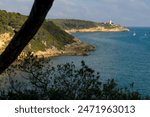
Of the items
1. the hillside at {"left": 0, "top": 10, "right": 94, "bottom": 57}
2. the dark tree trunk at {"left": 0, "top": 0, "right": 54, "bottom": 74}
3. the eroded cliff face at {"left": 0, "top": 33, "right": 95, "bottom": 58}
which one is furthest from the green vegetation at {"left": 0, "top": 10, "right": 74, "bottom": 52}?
the dark tree trunk at {"left": 0, "top": 0, "right": 54, "bottom": 74}

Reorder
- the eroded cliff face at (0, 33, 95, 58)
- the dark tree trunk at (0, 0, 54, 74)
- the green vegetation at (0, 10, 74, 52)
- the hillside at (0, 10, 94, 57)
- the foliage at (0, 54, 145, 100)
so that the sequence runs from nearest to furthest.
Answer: the dark tree trunk at (0, 0, 54, 74)
the foliage at (0, 54, 145, 100)
the eroded cliff face at (0, 33, 95, 58)
the hillside at (0, 10, 94, 57)
the green vegetation at (0, 10, 74, 52)

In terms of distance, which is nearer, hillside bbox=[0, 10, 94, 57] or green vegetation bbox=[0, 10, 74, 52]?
hillside bbox=[0, 10, 94, 57]

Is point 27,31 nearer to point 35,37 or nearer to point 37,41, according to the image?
point 37,41

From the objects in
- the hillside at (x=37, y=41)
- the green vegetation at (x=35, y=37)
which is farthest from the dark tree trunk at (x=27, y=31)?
the green vegetation at (x=35, y=37)

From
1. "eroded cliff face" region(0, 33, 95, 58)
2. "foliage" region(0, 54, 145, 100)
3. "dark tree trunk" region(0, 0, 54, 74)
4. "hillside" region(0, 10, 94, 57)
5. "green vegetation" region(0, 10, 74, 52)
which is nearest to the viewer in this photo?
"dark tree trunk" region(0, 0, 54, 74)

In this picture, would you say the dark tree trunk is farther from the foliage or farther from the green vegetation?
the green vegetation

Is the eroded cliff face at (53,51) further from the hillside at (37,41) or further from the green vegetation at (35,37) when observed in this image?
the green vegetation at (35,37)

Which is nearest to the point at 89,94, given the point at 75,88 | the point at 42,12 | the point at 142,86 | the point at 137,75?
the point at 75,88

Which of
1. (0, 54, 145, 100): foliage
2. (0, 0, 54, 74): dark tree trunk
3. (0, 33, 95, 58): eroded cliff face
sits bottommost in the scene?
(0, 33, 95, 58): eroded cliff face

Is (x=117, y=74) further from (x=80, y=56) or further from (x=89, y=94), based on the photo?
(x=89, y=94)

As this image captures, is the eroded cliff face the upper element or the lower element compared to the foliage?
lower
